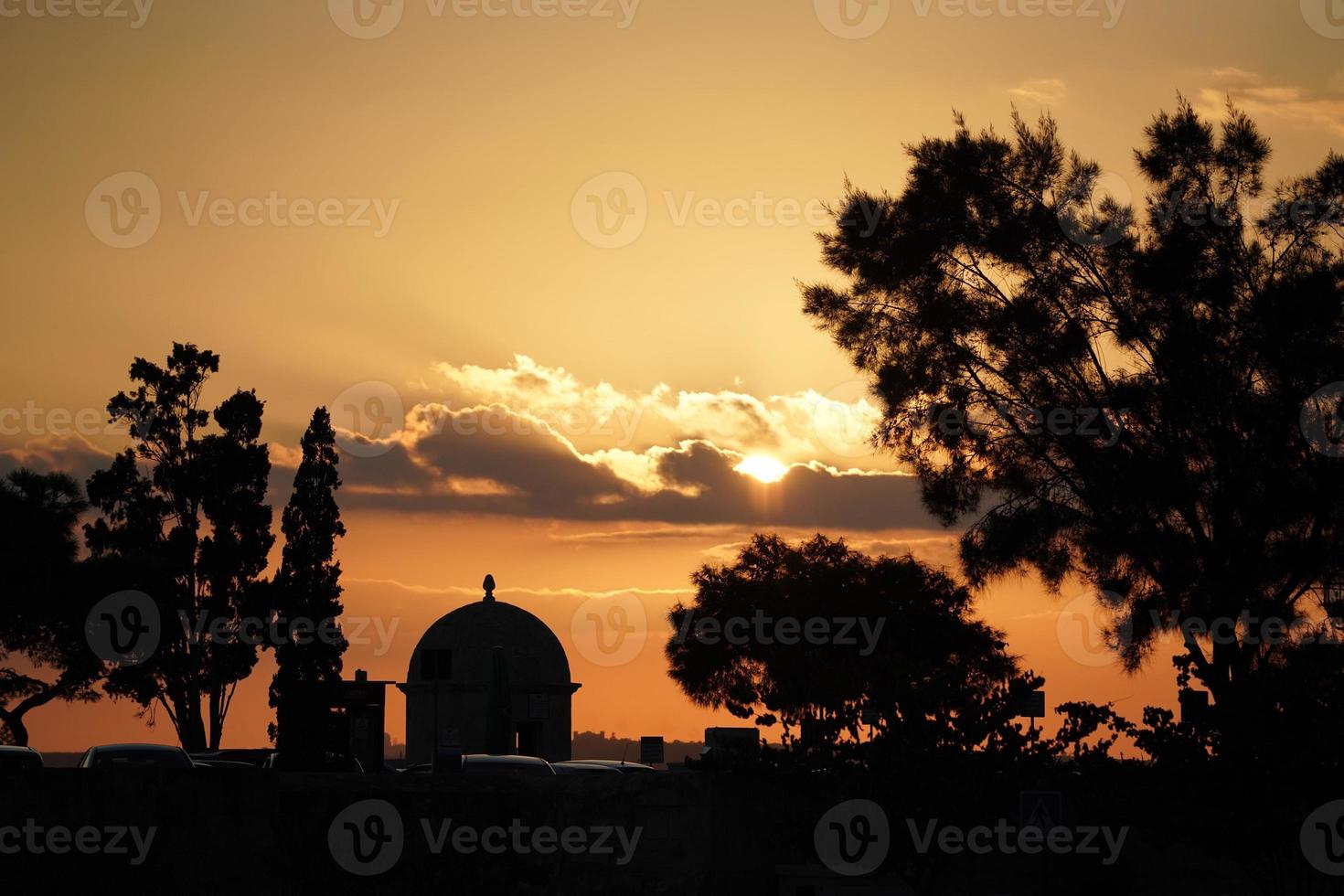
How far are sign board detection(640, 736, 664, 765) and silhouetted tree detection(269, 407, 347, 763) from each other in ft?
58.7

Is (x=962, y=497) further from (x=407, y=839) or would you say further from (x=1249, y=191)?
(x=407, y=839)

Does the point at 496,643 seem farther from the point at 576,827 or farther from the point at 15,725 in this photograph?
the point at 576,827

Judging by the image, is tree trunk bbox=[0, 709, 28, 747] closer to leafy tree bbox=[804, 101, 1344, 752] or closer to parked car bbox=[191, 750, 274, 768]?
parked car bbox=[191, 750, 274, 768]

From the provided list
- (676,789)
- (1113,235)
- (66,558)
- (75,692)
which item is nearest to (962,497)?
(1113,235)

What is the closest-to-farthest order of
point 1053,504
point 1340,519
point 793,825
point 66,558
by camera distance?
point 793,825 → point 1340,519 → point 1053,504 → point 66,558

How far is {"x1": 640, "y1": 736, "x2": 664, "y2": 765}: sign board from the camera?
3738cm

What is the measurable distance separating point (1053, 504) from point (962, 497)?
6.18 feet

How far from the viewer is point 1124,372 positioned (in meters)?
26.4

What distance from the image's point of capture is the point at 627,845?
1838 cm

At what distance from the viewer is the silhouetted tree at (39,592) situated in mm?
43938

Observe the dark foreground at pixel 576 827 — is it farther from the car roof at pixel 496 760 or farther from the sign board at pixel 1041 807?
the car roof at pixel 496 760

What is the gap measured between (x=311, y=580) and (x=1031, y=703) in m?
36.0

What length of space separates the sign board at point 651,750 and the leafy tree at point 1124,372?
12.7 meters

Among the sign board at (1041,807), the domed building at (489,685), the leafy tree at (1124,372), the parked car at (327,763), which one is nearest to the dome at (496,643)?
the domed building at (489,685)
